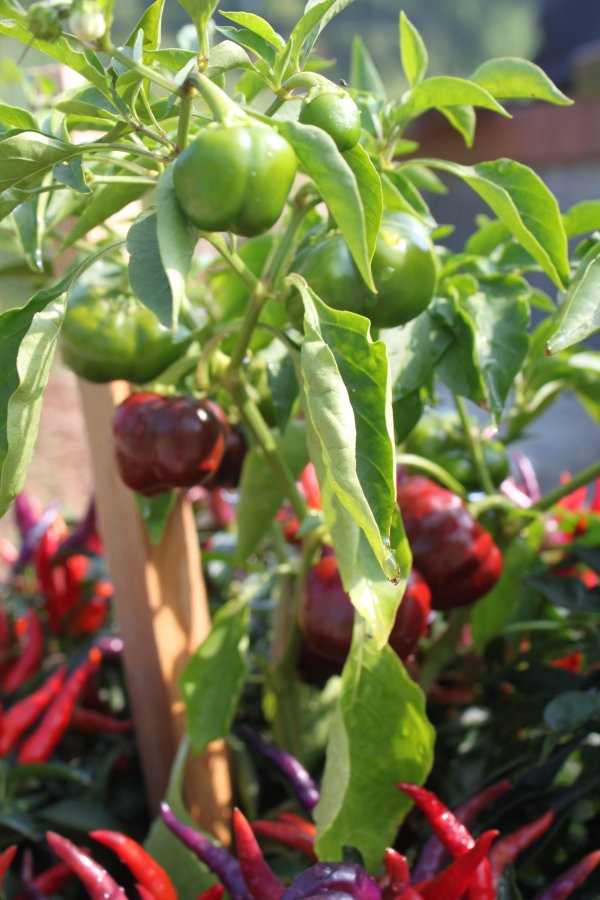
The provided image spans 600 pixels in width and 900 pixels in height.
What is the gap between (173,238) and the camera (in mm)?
447

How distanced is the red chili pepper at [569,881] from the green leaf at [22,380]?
0.47m

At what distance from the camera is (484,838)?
603mm

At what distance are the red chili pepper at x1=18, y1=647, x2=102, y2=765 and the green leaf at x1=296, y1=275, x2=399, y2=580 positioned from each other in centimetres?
56

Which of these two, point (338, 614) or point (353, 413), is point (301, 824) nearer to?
point (338, 614)

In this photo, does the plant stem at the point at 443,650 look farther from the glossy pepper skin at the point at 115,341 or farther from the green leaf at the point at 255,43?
the green leaf at the point at 255,43

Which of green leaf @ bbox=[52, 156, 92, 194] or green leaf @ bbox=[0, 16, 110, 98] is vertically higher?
green leaf @ bbox=[0, 16, 110, 98]

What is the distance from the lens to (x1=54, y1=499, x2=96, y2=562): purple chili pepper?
4.08 feet

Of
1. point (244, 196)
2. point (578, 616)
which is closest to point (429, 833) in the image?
point (578, 616)

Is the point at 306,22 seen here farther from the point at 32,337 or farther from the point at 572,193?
the point at 572,193

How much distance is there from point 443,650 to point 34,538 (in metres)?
0.63

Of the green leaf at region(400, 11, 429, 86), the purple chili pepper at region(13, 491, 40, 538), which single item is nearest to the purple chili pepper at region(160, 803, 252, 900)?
the green leaf at region(400, 11, 429, 86)

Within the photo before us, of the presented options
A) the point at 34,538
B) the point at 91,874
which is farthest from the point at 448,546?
the point at 34,538

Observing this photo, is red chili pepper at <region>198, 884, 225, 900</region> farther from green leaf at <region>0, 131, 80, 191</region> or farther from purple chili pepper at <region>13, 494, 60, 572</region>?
purple chili pepper at <region>13, 494, 60, 572</region>

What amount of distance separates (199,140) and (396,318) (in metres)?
0.19
